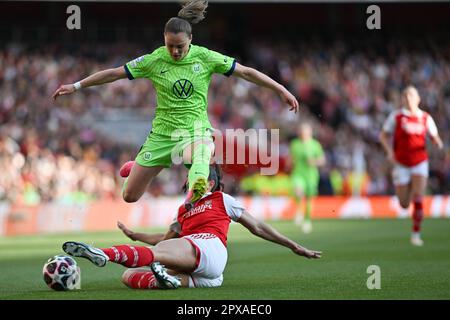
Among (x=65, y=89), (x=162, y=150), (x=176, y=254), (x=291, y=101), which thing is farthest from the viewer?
(x=162, y=150)

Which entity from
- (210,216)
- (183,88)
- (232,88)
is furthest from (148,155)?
(232,88)

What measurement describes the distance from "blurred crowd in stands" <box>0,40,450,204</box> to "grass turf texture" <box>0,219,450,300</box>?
4.92 meters

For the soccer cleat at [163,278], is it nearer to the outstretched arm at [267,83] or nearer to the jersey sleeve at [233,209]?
the jersey sleeve at [233,209]

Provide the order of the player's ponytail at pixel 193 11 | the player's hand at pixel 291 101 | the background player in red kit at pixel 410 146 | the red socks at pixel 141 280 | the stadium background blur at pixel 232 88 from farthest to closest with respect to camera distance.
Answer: the stadium background blur at pixel 232 88
the background player in red kit at pixel 410 146
the player's ponytail at pixel 193 11
the player's hand at pixel 291 101
the red socks at pixel 141 280

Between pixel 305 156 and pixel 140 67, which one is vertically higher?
pixel 140 67

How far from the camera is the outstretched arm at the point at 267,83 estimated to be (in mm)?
9031

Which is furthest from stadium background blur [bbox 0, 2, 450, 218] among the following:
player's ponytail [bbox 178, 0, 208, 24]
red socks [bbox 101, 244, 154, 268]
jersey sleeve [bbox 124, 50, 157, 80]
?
red socks [bbox 101, 244, 154, 268]

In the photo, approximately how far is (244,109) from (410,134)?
1198cm

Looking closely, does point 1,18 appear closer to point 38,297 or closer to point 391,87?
point 391,87

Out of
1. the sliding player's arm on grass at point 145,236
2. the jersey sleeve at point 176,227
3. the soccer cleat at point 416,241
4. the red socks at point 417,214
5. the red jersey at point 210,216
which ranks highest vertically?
the red jersey at point 210,216

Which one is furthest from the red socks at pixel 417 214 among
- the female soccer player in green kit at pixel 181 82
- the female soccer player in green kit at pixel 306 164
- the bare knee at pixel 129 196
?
the female soccer player in green kit at pixel 181 82

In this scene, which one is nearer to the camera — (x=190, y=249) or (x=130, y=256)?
(x=130, y=256)

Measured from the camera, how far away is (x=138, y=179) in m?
10.1

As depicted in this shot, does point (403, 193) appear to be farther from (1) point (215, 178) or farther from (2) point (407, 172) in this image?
(1) point (215, 178)
